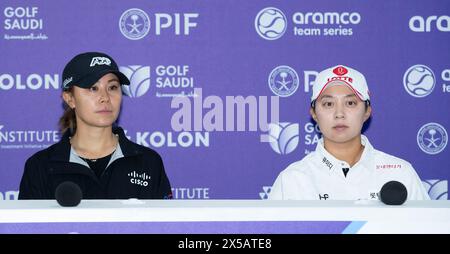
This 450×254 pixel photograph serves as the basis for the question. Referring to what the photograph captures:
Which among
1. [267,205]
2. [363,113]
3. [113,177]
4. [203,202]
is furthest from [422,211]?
[113,177]

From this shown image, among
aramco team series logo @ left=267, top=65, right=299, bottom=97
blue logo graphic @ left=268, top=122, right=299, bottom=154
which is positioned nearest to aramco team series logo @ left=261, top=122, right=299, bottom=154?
blue logo graphic @ left=268, top=122, right=299, bottom=154

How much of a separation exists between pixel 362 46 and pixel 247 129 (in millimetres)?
920

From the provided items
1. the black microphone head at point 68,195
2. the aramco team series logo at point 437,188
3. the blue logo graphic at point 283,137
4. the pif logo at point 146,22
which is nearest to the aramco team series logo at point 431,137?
the aramco team series logo at point 437,188

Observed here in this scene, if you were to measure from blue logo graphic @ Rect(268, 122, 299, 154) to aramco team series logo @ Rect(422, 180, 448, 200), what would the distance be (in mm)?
905

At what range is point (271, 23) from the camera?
4.73 meters

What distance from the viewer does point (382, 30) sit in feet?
15.7

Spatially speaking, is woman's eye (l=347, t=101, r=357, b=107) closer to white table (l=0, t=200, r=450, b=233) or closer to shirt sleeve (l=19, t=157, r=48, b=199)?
shirt sleeve (l=19, t=157, r=48, b=199)

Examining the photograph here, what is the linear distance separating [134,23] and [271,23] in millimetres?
880

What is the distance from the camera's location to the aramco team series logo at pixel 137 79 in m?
4.69

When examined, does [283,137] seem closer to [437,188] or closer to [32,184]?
[437,188]

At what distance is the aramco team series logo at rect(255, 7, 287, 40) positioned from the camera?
15.5ft

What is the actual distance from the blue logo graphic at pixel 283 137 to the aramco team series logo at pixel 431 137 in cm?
82

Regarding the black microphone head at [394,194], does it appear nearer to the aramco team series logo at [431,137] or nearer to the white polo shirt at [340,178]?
the white polo shirt at [340,178]

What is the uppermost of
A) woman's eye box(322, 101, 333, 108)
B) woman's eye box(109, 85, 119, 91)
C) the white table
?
woman's eye box(109, 85, 119, 91)
